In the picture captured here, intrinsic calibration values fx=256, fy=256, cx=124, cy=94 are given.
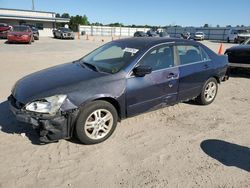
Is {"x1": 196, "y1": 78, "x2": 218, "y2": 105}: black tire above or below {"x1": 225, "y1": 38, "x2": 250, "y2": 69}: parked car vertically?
below

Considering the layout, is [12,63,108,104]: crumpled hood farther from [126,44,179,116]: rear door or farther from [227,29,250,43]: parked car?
[227,29,250,43]: parked car

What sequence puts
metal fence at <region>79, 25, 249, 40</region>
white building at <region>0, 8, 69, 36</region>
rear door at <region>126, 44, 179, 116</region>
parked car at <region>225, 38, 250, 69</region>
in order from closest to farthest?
rear door at <region>126, 44, 179, 116</region> → parked car at <region>225, 38, 250, 69</region> → white building at <region>0, 8, 69, 36</region> → metal fence at <region>79, 25, 249, 40</region>

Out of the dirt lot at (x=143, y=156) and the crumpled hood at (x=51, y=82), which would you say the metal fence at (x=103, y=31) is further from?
the dirt lot at (x=143, y=156)

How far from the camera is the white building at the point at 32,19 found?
44.6 m

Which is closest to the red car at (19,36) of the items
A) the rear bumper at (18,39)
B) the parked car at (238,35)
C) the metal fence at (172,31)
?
the rear bumper at (18,39)

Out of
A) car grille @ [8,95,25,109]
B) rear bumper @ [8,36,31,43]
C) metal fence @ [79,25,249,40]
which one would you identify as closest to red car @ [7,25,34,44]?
rear bumper @ [8,36,31,43]

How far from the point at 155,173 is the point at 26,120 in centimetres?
195

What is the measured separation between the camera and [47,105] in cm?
364

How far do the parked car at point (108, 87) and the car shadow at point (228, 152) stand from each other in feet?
3.97

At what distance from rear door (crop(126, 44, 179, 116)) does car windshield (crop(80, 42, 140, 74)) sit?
0.85 ft

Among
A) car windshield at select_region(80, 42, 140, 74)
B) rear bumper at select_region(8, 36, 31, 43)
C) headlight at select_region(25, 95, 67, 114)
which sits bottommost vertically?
rear bumper at select_region(8, 36, 31, 43)

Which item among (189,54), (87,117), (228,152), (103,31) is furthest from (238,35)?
(87,117)

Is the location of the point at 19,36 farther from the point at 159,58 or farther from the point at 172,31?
the point at 172,31

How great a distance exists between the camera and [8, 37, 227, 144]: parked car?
367 centimetres
